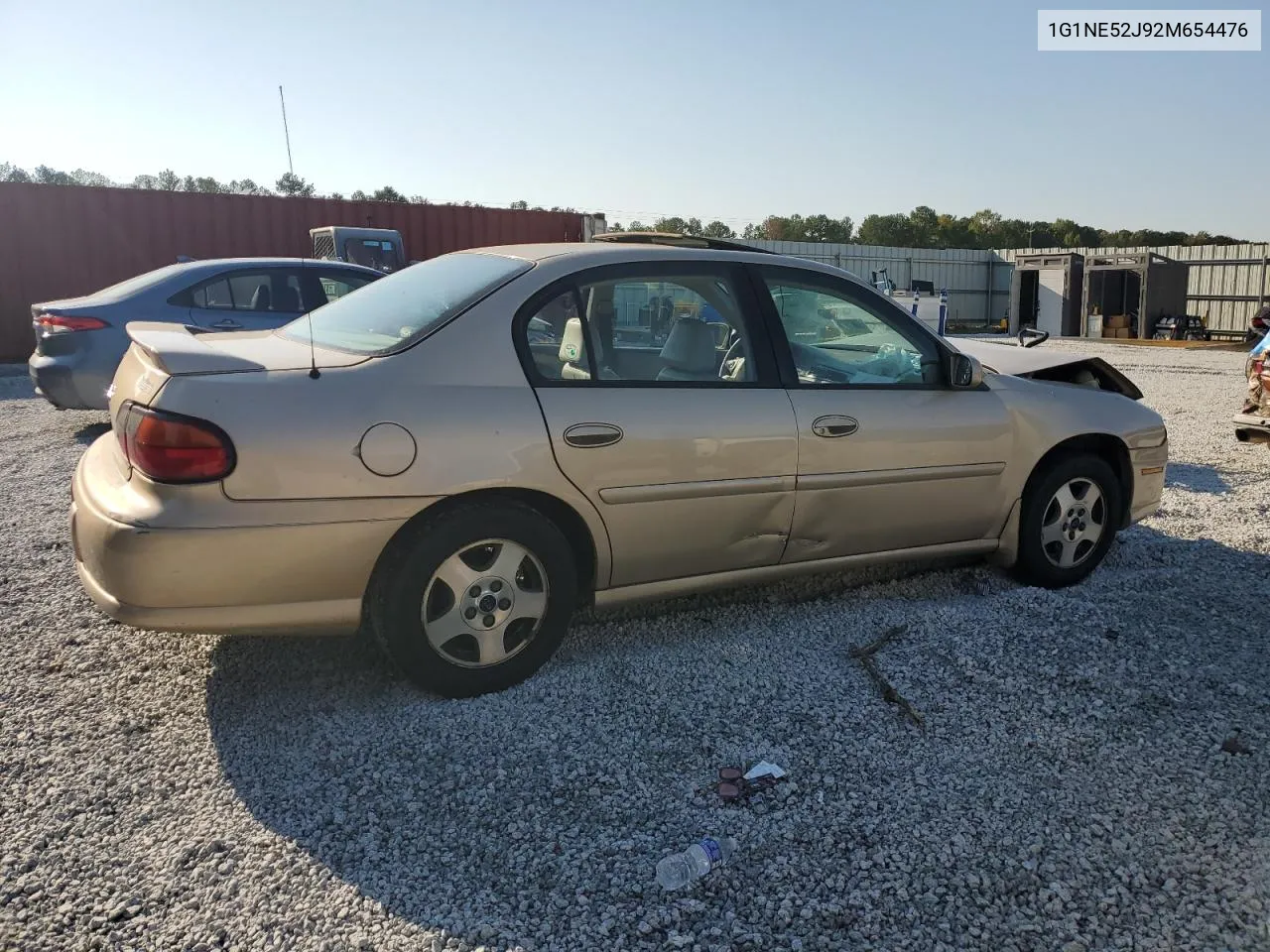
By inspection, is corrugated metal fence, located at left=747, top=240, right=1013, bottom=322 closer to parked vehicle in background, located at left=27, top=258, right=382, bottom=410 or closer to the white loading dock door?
the white loading dock door

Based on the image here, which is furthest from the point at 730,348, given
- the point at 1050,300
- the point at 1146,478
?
the point at 1050,300

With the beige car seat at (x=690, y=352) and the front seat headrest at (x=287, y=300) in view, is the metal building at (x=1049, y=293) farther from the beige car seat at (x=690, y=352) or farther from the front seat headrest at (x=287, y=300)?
the beige car seat at (x=690, y=352)

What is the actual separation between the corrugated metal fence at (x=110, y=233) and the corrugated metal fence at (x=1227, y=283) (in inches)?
847

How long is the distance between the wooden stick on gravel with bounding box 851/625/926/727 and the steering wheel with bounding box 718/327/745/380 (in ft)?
3.97

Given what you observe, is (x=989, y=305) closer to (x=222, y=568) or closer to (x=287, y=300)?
(x=287, y=300)

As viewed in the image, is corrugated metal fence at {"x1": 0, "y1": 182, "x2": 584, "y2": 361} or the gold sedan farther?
corrugated metal fence at {"x1": 0, "y1": 182, "x2": 584, "y2": 361}

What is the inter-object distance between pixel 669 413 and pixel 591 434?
33cm

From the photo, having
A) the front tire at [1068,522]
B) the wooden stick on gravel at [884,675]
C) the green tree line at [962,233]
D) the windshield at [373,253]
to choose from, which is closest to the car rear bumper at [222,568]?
the wooden stick on gravel at [884,675]

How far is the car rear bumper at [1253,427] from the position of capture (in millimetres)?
7684

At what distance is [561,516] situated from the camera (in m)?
3.52

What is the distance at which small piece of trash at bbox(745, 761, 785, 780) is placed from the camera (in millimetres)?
2958

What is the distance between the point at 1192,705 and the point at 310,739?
9.81ft

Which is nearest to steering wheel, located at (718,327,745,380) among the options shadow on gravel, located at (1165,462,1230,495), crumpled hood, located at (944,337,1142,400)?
crumpled hood, located at (944,337,1142,400)

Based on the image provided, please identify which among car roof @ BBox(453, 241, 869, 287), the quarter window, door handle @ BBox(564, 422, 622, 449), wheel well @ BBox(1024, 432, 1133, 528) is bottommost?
wheel well @ BBox(1024, 432, 1133, 528)
